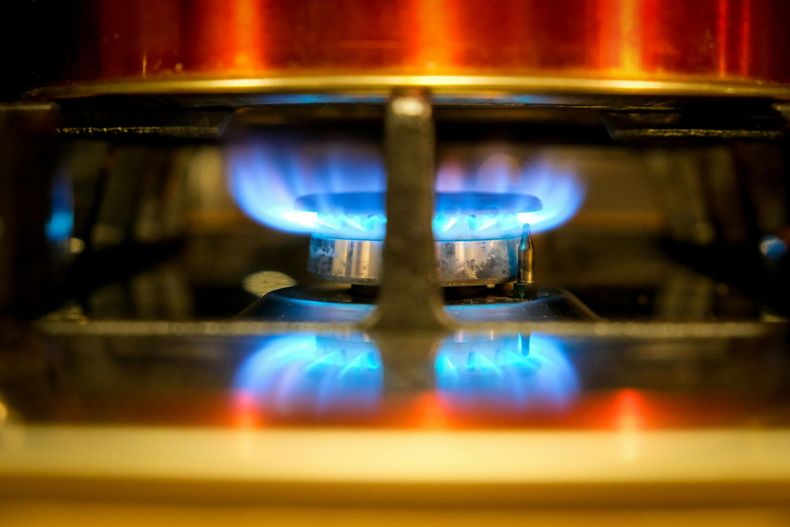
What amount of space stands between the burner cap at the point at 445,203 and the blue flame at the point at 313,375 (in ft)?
0.48

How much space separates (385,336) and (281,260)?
0.45m

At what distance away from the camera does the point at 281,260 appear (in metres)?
0.99

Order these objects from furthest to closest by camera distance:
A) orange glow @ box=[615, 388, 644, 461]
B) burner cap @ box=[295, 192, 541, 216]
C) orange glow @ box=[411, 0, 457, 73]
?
1. burner cap @ box=[295, 192, 541, 216]
2. orange glow @ box=[411, 0, 457, 73]
3. orange glow @ box=[615, 388, 644, 461]

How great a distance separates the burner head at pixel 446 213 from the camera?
66cm

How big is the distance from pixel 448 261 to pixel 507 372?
182 mm

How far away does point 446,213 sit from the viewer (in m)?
0.66

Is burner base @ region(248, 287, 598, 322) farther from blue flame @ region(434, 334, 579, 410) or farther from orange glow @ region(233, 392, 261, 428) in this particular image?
orange glow @ region(233, 392, 261, 428)

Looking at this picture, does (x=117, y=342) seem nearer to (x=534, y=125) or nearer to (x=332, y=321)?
(x=332, y=321)

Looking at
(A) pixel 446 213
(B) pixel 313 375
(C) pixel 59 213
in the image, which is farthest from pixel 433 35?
(C) pixel 59 213

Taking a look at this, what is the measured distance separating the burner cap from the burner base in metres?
0.08

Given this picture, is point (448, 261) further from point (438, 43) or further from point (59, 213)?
point (59, 213)

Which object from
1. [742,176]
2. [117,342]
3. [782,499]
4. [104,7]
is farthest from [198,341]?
[742,176]

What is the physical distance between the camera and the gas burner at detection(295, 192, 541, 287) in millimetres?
663

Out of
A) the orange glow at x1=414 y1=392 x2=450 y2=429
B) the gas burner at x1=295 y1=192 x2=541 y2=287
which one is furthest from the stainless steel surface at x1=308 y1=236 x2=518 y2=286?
the orange glow at x1=414 y1=392 x2=450 y2=429
